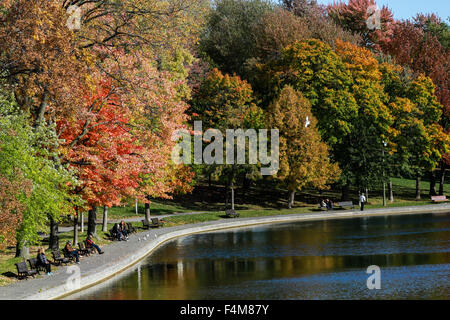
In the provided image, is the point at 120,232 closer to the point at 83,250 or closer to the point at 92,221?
the point at 92,221

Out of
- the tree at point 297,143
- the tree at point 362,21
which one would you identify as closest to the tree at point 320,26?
the tree at point 362,21

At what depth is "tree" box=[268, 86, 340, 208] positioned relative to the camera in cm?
6438

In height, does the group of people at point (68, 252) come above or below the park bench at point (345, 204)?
below

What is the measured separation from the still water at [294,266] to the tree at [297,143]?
17.0 meters

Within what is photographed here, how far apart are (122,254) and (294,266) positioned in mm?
9166

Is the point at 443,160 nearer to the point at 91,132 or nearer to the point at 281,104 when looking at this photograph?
the point at 281,104

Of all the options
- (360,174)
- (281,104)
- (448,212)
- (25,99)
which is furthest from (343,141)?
(25,99)

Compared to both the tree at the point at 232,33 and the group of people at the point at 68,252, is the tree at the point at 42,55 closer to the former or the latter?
the group of people at the point at 68,252

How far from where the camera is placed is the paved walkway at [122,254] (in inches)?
898

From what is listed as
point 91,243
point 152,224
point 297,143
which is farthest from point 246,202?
point 91,243

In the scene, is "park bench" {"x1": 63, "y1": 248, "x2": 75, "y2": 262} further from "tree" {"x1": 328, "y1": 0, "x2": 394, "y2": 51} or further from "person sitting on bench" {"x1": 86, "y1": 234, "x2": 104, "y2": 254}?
"tree" {"x1": 328, "y1": 0, "x2": 394, "y2": 51}

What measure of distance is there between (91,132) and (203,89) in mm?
35786
